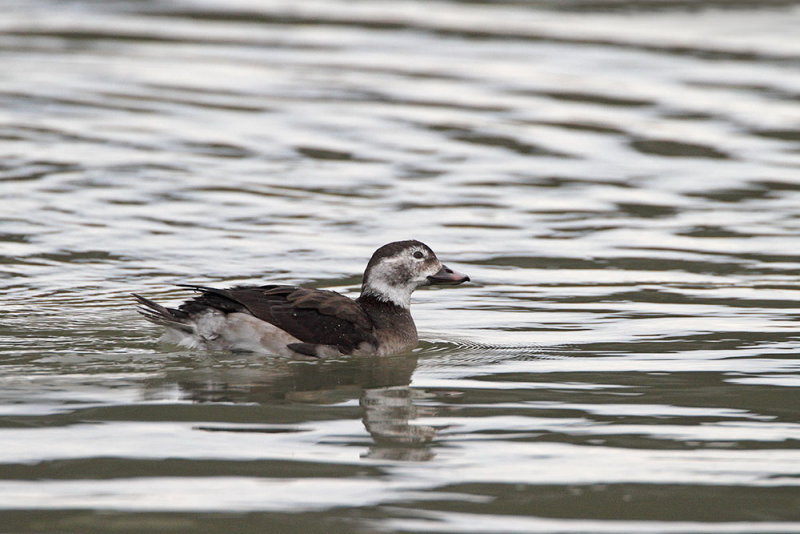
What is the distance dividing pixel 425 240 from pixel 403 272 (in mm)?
3542

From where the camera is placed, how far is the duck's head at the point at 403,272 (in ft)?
34.2

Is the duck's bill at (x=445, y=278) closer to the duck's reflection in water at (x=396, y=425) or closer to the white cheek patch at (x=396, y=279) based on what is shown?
the white cheek patch at (x=396, y=279)

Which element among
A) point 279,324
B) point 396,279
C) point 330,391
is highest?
point 396,279

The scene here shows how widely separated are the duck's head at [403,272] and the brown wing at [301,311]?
59 cm

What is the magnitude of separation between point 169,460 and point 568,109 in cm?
1379

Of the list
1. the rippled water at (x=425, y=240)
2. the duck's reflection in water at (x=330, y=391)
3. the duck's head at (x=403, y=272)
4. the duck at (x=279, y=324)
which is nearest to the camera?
the rippled water at (x=425, y=240)

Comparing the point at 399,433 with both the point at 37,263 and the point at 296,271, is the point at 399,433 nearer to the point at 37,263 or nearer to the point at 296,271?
the point at 296,271

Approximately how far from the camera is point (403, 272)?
34.3 ft

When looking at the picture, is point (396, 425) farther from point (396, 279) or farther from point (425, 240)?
point (425, 240)

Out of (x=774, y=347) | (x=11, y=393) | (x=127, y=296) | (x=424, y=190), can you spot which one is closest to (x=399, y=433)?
(x=11, y=393)

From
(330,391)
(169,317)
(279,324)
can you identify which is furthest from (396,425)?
(169,317)

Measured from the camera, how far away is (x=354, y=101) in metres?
20.5

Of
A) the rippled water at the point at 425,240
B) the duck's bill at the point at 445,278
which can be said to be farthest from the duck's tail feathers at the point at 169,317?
the duck's bill at the point at 445,278

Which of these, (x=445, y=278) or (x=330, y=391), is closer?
(x=330, y=391)
